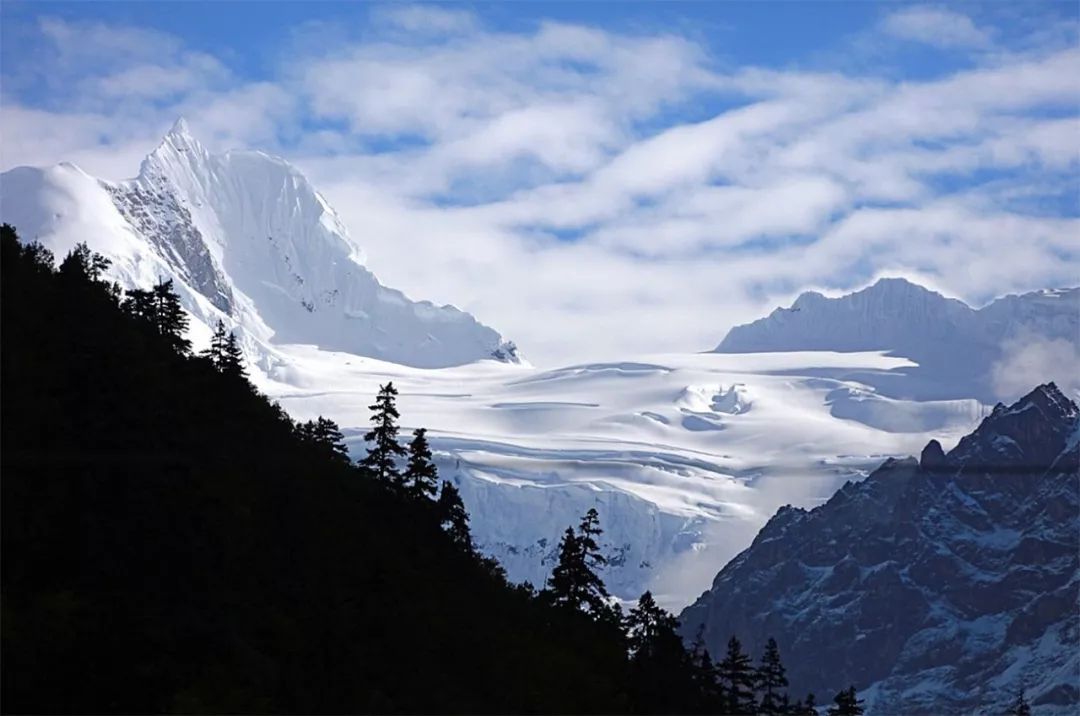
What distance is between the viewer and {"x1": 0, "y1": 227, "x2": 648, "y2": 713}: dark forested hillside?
181 ft

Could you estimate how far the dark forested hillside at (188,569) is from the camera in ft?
181

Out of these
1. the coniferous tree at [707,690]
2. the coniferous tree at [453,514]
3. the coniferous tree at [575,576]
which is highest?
the coniferous tree at [453,514]

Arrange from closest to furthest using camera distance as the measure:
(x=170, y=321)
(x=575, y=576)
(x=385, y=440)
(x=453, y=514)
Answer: (x=385, y=440), (x=170, y=321), (x=575, y=576), (x=453, y=514)

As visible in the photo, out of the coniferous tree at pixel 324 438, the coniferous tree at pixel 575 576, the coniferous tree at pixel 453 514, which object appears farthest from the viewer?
the coniferous tree at pixel 324 438

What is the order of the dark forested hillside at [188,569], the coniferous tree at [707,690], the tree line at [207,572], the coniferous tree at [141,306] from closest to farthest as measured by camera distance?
the dark forested hillside at [188,569] → the tree line at [207,572] → the coniferous tree at [707,690] → the coniferous tree at [141,306]

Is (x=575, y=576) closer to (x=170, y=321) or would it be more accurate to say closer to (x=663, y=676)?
(x=663, y=676)

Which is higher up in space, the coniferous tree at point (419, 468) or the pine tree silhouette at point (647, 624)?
the coniferous tree at point (419, 468)

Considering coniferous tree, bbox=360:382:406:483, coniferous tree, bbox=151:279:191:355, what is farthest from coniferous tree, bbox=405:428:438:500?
coniferous tree, bbox=151:279:191:355

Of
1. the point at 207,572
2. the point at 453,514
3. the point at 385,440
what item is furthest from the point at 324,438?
the point at 207,572

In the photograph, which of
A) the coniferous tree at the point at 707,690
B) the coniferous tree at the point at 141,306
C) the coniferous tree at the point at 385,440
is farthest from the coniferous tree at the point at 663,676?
the coniferous tree at the point at 141,306

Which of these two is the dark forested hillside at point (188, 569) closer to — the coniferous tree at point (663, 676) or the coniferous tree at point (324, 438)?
the coniferous tree at point (663, 676)

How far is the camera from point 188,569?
60.1m

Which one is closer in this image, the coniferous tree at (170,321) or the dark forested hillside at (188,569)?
the dark forested hillside at (188,569)

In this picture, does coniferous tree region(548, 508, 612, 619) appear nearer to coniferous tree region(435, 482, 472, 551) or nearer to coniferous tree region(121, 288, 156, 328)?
coniferous tree region(435, 482, 472, 551)
